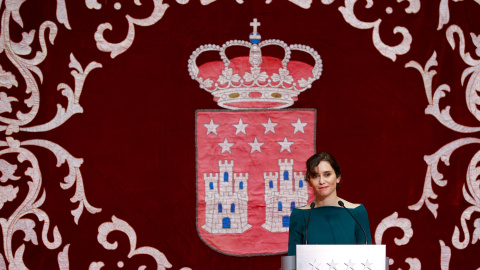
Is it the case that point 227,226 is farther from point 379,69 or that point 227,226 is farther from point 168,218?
point 379,69

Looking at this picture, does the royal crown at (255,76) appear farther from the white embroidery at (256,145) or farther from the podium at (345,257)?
the podium at (345,257)

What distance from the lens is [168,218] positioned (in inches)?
121

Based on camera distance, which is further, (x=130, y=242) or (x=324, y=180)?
(x=130, y=242)

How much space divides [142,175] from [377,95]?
141cm

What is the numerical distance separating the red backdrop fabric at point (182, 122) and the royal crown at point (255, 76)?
0.04 m

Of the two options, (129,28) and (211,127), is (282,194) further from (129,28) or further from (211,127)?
(129,28)

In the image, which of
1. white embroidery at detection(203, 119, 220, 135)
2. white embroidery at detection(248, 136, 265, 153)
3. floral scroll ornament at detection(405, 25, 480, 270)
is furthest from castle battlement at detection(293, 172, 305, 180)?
floral scroll ornament at detection(405, 25, 480, 270)

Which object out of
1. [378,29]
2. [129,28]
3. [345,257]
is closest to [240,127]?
[129,28]

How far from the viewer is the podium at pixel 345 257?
1801 mm

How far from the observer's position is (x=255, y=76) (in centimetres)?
310

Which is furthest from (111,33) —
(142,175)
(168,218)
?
(168,218)

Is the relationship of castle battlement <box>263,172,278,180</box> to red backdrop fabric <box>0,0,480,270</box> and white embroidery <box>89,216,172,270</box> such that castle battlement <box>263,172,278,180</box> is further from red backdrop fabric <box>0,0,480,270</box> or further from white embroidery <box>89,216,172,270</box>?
white embroidery <box>89,216,172,270</box>

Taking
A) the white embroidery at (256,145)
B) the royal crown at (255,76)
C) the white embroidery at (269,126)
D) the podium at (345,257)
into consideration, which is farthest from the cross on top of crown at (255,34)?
the podium at (345,257)

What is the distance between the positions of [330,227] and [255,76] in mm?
1222
